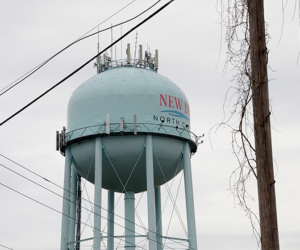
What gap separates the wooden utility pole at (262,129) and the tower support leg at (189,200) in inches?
700

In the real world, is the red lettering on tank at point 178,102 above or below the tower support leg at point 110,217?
above

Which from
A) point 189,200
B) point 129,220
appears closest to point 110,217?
point 129,220

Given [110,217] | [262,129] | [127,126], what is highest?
[127,126]

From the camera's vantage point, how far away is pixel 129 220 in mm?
26453

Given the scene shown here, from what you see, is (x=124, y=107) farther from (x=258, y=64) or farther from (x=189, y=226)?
(x=258, y=64)

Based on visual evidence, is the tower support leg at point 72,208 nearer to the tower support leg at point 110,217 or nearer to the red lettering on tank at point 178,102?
the tower support leg at point 110,217

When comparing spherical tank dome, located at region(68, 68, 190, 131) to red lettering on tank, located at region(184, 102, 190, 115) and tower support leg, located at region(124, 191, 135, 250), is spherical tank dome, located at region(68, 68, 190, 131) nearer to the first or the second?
red lettering on tank, located at region(184, 102, 190, 115)

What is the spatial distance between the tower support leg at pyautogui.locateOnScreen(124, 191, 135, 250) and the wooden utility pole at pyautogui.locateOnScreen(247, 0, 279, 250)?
19.3 m

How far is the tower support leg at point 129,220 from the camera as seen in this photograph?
25.6 metres

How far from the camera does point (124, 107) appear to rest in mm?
24625

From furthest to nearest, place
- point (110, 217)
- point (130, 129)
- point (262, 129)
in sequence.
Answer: point (110, 217), point (130, 129), point (262, 129)

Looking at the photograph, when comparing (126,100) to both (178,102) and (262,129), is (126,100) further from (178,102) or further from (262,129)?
(262,129)

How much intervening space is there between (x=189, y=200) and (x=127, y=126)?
4.12 m

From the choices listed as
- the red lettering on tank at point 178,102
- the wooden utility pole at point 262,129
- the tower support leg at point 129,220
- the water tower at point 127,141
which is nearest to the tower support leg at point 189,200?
the water tower at point 127,141
